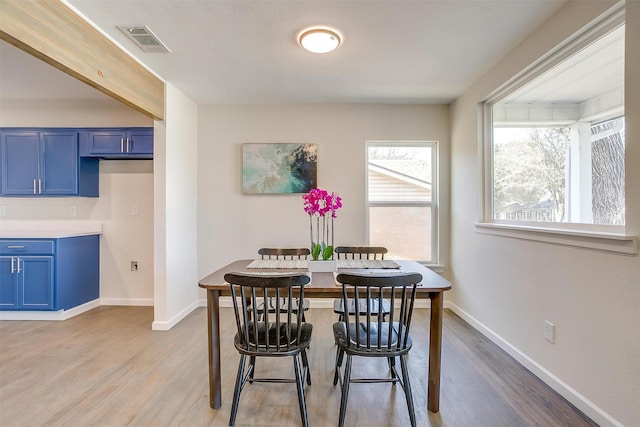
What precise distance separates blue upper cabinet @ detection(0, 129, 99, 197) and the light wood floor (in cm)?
153

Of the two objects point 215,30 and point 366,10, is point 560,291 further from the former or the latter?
point 215,30

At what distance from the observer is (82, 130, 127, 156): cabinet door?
11.0 feet

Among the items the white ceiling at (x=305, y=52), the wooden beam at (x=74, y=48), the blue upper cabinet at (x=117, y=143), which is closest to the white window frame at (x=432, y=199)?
the white ceiling at (x=305, y=52)

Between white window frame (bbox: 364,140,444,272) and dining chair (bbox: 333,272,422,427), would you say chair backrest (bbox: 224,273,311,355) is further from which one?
white window frame (bbox: 364,140,444,272)

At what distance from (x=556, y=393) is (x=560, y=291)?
25.1 inches

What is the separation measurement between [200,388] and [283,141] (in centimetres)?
262

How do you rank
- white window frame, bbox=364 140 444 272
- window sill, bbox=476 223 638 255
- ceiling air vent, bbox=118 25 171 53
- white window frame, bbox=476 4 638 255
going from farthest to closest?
white window frame, bbox=364 140 444 272 < ceiling air vent, bbox=118 25 171 53 < white window frame, bbox=476 4 638 255 < window sill, bbox=476 223 638 255

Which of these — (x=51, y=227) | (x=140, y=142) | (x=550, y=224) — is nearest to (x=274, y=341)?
(x=550, y=224)

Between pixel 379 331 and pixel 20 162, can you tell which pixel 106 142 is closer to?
pixel 20 162

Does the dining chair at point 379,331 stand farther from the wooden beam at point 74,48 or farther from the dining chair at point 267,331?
the wooden beam at point 74,48

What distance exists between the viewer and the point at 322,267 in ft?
7.03

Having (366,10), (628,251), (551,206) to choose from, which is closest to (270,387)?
(628,251)

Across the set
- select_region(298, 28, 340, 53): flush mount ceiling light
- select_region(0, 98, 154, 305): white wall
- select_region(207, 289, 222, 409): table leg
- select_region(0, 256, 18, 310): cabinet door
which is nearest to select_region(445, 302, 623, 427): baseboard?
select_region(207, 289, 222, 409): table leg

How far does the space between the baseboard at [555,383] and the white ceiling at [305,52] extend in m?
2.33
